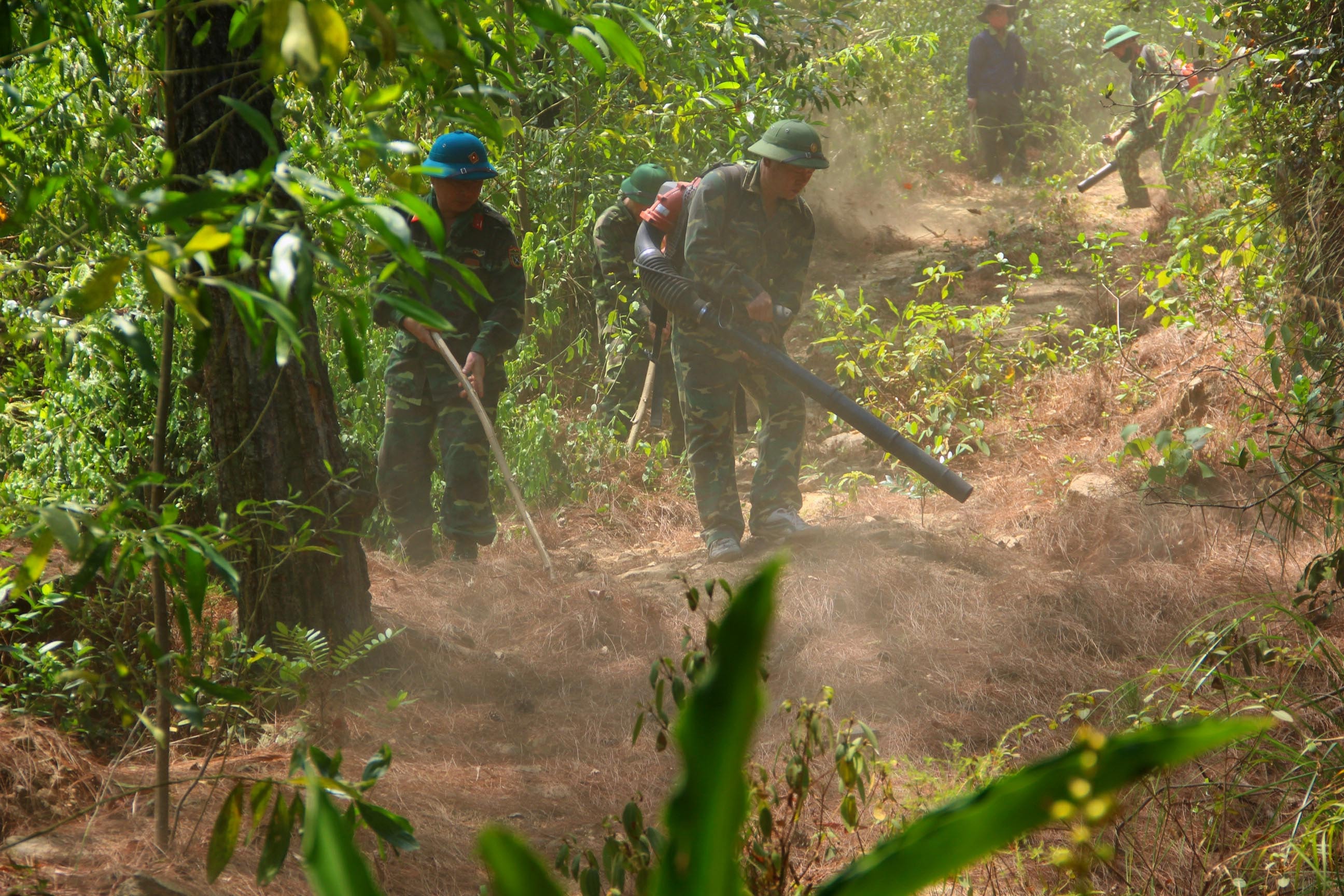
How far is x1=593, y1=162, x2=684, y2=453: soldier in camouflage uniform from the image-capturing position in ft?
21.6

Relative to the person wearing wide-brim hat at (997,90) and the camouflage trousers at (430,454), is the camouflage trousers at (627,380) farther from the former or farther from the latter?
the person wearing wide-brim hat at (997,90)

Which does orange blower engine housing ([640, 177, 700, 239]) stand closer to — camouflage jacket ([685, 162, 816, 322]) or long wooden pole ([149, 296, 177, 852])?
camouflage jacket ([685, 162, 816, 322])

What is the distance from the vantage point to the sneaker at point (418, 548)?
Result: 5.39 m

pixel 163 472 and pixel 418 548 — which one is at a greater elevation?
pixel 163 472

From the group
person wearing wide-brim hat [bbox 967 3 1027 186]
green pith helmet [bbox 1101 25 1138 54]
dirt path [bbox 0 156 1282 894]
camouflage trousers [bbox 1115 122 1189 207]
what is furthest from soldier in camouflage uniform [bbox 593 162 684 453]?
person wearing wide-brim hat [bbox 967 3 1027 186]

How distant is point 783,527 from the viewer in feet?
17.5

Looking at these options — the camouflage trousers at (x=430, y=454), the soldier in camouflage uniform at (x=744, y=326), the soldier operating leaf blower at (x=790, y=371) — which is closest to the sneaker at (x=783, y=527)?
the soldier in camouflage uniform at (x=744, y=326)

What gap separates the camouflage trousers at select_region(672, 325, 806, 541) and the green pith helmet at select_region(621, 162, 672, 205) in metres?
1.57

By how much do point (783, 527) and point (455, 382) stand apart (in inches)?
73.0

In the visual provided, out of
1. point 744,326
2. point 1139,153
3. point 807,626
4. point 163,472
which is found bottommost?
point 807,626

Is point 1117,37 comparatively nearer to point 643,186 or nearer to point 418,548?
point 643,186

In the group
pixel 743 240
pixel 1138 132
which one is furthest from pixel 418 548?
pixel 1138 132

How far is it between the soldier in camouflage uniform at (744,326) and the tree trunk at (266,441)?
212 cm

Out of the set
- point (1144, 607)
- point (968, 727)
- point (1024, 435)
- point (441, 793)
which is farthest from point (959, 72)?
point (441, 793)
